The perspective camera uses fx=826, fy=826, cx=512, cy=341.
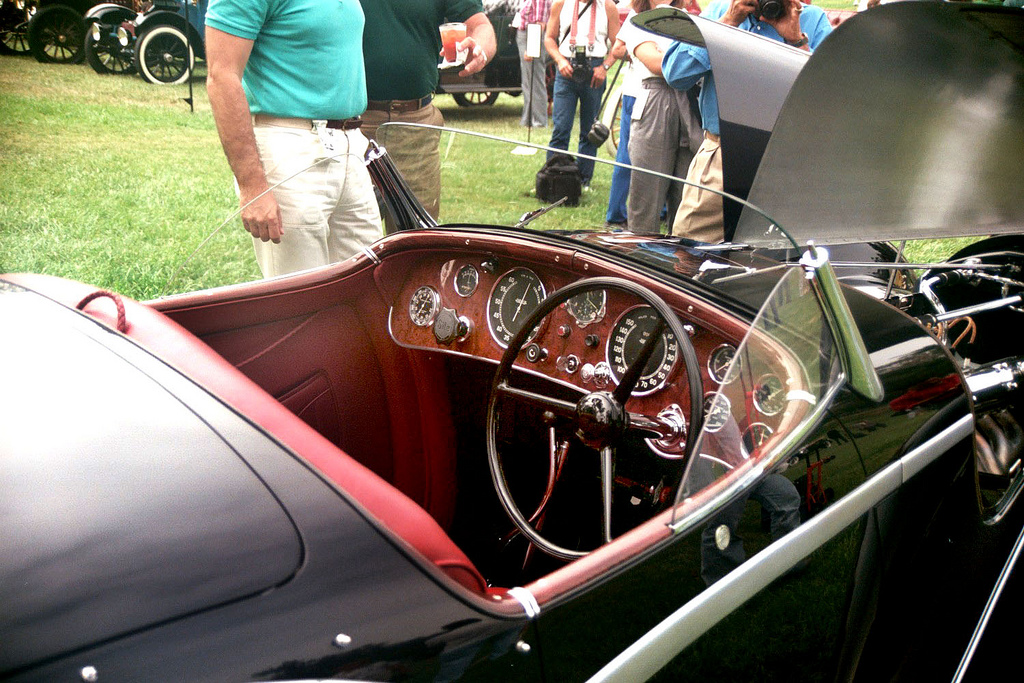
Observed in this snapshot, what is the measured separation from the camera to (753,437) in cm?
135

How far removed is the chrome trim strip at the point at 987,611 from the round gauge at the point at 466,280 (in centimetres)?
150

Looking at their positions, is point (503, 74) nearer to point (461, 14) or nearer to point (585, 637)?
point (461, 14)

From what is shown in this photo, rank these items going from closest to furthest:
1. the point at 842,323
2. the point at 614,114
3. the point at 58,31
A: the point at 842,323 → the point at 614,114 → the point at 58,31

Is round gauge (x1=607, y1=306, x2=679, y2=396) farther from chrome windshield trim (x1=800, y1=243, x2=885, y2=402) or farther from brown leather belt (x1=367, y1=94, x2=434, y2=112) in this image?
brown leather belt (x1=367, y1=94, x2=434, y2=112)

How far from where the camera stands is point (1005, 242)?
314 cm

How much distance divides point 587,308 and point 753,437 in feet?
2.38

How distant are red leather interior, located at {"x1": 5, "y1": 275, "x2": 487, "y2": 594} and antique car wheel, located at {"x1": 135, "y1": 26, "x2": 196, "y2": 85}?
8.13 m

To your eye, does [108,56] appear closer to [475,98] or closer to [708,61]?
[475,98]

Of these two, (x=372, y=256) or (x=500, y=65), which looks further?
(x=500, y=65)

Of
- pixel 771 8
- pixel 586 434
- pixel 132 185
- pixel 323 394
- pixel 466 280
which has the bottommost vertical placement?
pixel 132 185

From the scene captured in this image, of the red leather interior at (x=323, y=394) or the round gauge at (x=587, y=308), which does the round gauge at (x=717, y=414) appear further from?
the round gauge at (x=587, y=308)

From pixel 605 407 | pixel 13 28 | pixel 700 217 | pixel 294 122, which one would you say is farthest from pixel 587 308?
pixel 13 28

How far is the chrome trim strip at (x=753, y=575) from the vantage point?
1.17m

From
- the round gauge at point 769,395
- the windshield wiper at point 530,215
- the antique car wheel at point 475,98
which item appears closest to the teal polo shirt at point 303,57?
the windshield wiper at point 530,215
